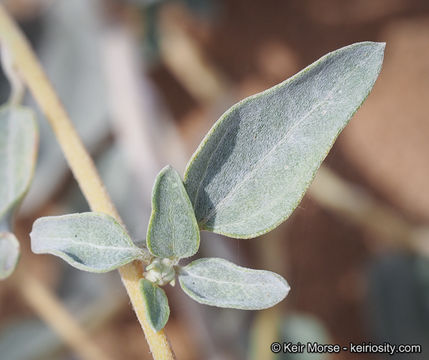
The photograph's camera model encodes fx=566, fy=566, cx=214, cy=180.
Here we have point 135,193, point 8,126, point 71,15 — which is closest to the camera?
point 8,126

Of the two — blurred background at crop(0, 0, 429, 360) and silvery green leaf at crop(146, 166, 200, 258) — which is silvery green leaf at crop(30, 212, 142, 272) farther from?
blurred background at crop(0, 0, 429, 360)

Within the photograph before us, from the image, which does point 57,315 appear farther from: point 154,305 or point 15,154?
point 154,305

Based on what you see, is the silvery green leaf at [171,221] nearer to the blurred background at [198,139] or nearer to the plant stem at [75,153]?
the plant stem at [75,153]

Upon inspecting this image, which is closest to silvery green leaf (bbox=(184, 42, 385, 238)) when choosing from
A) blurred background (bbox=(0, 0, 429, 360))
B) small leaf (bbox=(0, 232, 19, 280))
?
small leaf (bbox=(0, 232, 19, 280))

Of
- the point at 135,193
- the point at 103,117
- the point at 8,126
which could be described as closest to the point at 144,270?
the point at 8,126

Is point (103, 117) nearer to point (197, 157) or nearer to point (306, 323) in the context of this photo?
point (306, 323)
